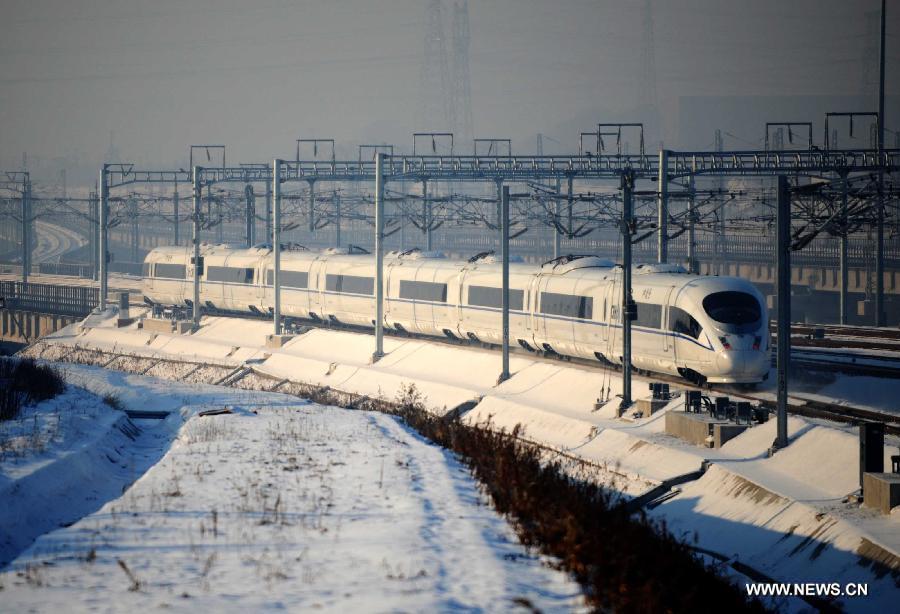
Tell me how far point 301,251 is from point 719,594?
48.4m

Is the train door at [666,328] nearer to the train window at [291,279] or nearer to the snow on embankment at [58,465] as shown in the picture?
the snow on embankment at [58,465]

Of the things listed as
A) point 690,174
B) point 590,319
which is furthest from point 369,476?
point 690,174

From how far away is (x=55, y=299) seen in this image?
81000 mm

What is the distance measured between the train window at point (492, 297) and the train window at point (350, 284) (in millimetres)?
8003

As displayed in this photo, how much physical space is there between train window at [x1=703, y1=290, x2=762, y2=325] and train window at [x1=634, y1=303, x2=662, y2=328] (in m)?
2.00

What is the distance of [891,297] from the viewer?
265ft

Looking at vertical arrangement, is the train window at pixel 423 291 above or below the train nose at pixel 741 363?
above

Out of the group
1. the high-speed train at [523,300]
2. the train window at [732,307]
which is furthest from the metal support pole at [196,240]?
→ the train window at [732,307]

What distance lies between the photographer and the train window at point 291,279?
58.3 m

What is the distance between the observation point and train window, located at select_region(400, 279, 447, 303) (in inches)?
1898

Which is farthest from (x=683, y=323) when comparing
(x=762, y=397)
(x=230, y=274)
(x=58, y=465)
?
(x=230, y=274)

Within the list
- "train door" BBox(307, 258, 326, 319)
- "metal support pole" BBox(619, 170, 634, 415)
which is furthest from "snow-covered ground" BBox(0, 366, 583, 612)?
"train door" BBox(307, 258, 326, 319)

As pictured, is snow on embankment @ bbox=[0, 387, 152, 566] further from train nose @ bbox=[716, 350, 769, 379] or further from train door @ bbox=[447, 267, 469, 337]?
train door @ bbox=[447, 267, 469, 337]

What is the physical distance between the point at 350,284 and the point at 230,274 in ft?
39.3
